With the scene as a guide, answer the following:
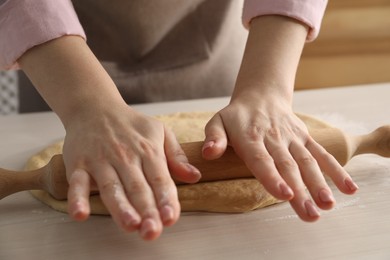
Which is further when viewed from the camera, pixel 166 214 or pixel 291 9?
pixel 291 9

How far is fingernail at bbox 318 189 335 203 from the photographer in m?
0.63

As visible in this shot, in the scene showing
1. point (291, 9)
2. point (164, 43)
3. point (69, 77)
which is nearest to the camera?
point (69, 77)

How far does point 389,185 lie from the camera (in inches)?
31.3

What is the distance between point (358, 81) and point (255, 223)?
1511 millimetres

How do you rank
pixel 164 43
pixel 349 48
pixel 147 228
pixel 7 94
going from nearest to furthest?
1. pixel 147 228
2. pixel 164 43
3. pixel 7 94
4. pixel 349 48

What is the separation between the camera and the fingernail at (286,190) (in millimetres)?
617

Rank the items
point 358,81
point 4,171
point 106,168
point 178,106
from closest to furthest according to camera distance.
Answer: point 106,168 → point 4,171 → point 178,106 → point 358,81

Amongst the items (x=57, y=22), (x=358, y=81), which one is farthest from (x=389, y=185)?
(x=358, y=81)

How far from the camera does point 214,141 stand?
714mm

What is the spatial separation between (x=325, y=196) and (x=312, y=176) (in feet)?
0.13

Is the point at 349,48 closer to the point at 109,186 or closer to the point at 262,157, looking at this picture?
the point at 262,157

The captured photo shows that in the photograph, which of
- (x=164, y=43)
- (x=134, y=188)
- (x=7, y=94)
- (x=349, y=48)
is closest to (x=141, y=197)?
(x=134, y=188)

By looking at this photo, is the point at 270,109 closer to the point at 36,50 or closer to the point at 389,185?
the point at 389,185

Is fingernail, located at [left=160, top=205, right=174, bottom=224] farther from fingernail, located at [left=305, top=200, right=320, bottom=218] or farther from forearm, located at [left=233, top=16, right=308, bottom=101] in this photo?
forearm, located at [left=233, top=16, right=308, bottom=101]
